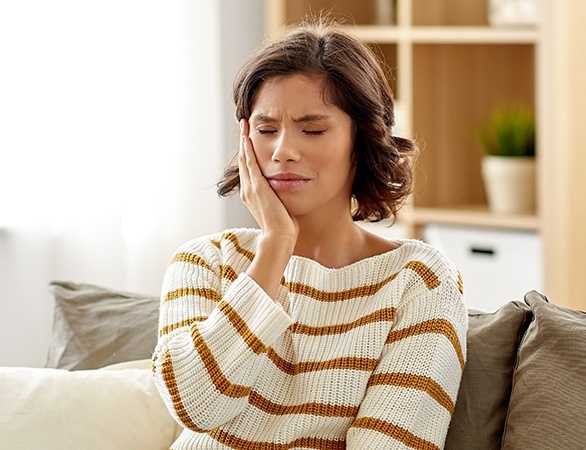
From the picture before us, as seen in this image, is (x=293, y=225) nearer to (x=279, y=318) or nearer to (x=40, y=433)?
(x=279, y=318)

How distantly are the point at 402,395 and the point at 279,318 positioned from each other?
209mm

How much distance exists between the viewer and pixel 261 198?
1.76 meters

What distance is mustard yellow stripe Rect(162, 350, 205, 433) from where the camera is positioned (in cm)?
163

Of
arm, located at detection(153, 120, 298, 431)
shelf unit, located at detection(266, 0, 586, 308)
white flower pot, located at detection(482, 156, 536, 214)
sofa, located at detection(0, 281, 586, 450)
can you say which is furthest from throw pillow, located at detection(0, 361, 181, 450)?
white flower pot, located at detection(482, 156, 536, 214)

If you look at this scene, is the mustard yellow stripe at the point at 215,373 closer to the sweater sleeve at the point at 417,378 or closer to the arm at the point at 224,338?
the arm at the point at 224,338

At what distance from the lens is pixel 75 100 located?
10.4ft

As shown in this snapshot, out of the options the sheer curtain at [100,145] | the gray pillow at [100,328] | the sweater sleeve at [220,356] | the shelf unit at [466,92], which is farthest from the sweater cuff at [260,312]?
the shelf unit at [466,92]

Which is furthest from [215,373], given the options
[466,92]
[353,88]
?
[466,92]

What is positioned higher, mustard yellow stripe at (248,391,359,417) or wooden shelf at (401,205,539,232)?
wooden shelf at (401,205,539,232)

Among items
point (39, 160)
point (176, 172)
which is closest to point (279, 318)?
point (39, 160)

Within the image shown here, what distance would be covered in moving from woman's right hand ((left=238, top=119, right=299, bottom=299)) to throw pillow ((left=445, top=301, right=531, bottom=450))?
335 millimetres

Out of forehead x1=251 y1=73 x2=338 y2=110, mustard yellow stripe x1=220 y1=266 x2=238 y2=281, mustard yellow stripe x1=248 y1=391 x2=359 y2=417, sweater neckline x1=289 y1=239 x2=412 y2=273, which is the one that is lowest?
mustard yellow stripe x1=248 y1=391 x2=359 y2=417

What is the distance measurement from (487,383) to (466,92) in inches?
83.6

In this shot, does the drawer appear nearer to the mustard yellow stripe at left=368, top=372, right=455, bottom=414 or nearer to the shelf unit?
the shelf unit
